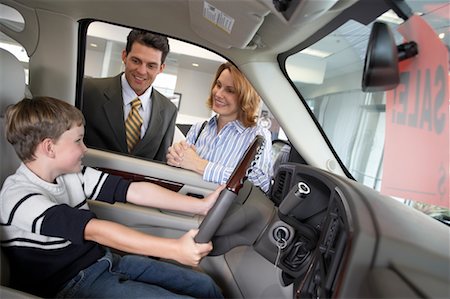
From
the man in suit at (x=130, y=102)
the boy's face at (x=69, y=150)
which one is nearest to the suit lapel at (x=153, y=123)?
the man in suit at (x=130, y=102)

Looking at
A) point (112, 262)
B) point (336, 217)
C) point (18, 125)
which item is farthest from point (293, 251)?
point (18, 125)

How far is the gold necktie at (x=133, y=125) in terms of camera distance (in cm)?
205

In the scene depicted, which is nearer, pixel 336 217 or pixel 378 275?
pixel 378 275

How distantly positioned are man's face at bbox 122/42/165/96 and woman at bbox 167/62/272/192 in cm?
39

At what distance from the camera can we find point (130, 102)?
6.86ft

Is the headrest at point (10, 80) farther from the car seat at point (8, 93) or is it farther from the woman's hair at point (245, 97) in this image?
the woman's hair at point (245, 97)

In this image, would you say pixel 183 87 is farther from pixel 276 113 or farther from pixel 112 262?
pixel 112 262

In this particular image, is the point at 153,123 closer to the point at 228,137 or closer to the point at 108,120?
the point at 108,120

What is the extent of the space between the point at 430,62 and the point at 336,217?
0.39 meters

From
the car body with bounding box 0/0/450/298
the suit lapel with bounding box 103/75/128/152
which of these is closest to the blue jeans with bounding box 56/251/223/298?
the car body with bounding box 0/0/450/298

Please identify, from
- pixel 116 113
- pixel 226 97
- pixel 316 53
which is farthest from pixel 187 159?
pixel 316 53

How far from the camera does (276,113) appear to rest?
177 cm

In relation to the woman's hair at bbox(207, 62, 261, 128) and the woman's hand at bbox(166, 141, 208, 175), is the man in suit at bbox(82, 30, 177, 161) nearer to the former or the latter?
the woman's hand at bbox(166, 141, 208, 175)

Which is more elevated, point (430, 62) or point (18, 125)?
point (430, 62)
